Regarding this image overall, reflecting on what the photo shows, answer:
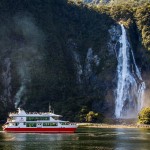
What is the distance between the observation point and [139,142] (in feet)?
376

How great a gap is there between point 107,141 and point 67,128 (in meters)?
33.3

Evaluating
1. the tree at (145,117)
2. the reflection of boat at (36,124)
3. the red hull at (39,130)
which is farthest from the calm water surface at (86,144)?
the tree at (145,117)

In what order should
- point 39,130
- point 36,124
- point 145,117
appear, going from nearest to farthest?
point 39,130
point 36,124
point 145,117

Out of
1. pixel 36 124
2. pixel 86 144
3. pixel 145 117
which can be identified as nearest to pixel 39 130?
pixel 36 124

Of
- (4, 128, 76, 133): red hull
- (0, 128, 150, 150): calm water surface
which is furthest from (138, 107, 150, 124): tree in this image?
(0, 128, 150, 150): calm water surface

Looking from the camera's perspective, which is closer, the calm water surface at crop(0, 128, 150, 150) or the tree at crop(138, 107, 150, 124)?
the calm water surface at crop(0, 128, 150, 150)

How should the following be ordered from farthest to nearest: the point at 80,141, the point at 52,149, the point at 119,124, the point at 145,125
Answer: the point at 119,124, the point at 145,125, the point at 80,141, the point at 52,149

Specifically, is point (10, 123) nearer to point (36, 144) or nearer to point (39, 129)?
point (39, 129)

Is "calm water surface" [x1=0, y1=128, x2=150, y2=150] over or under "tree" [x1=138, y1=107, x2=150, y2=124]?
under

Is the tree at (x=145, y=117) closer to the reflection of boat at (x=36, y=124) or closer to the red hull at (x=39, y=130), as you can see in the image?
the reflection of boat at (x=36, y=124)

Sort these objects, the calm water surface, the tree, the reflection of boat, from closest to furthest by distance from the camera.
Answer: the calm water surface < the reflection of boat < the tree

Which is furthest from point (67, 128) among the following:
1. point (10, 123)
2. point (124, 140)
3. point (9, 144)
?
point (9, 144)

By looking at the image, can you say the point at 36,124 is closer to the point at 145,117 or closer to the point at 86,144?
the point at 86,144

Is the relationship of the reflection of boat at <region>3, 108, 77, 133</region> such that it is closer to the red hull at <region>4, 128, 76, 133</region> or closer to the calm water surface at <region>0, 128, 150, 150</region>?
the red hull at <region>4, 128, 76, 133</region>
